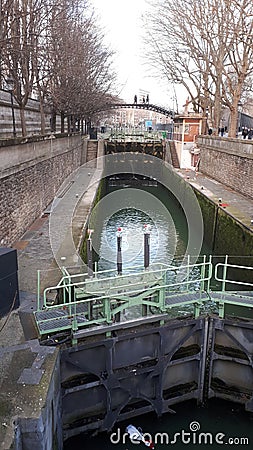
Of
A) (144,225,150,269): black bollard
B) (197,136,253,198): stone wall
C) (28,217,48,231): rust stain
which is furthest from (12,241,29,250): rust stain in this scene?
(197,136,253,198): stone wall

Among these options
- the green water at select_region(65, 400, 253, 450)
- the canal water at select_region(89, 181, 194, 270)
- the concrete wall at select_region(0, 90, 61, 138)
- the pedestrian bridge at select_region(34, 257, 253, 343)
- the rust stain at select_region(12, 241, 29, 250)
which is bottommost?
the green water at select_region(65, 400, 253, 450)

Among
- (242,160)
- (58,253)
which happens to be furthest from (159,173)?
(58,253)

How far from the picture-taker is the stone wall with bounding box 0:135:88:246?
10680mm

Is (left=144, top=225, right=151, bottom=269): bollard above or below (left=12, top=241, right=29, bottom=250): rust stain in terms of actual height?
above

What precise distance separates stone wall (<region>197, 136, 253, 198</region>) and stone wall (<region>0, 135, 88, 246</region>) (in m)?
8.74

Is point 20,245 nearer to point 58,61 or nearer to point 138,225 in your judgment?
point 138,225

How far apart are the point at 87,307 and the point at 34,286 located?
193cm

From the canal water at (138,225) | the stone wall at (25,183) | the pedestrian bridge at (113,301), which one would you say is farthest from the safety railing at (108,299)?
the canal water at (138,225)

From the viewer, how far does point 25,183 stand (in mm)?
13031

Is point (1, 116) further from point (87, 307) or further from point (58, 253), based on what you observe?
point (87, 307)

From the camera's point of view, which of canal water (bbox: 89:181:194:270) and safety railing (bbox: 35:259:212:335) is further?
canal water (bbox: 89:181:194:270)

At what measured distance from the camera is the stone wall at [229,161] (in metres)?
17.7

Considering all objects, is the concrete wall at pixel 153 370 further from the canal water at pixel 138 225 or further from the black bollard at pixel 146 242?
the canal water at pixel 138 225

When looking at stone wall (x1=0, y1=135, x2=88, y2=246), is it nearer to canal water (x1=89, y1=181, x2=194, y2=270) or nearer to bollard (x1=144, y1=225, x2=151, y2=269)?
canal water (x1=89, y1=181, x2=194, y2=270)
